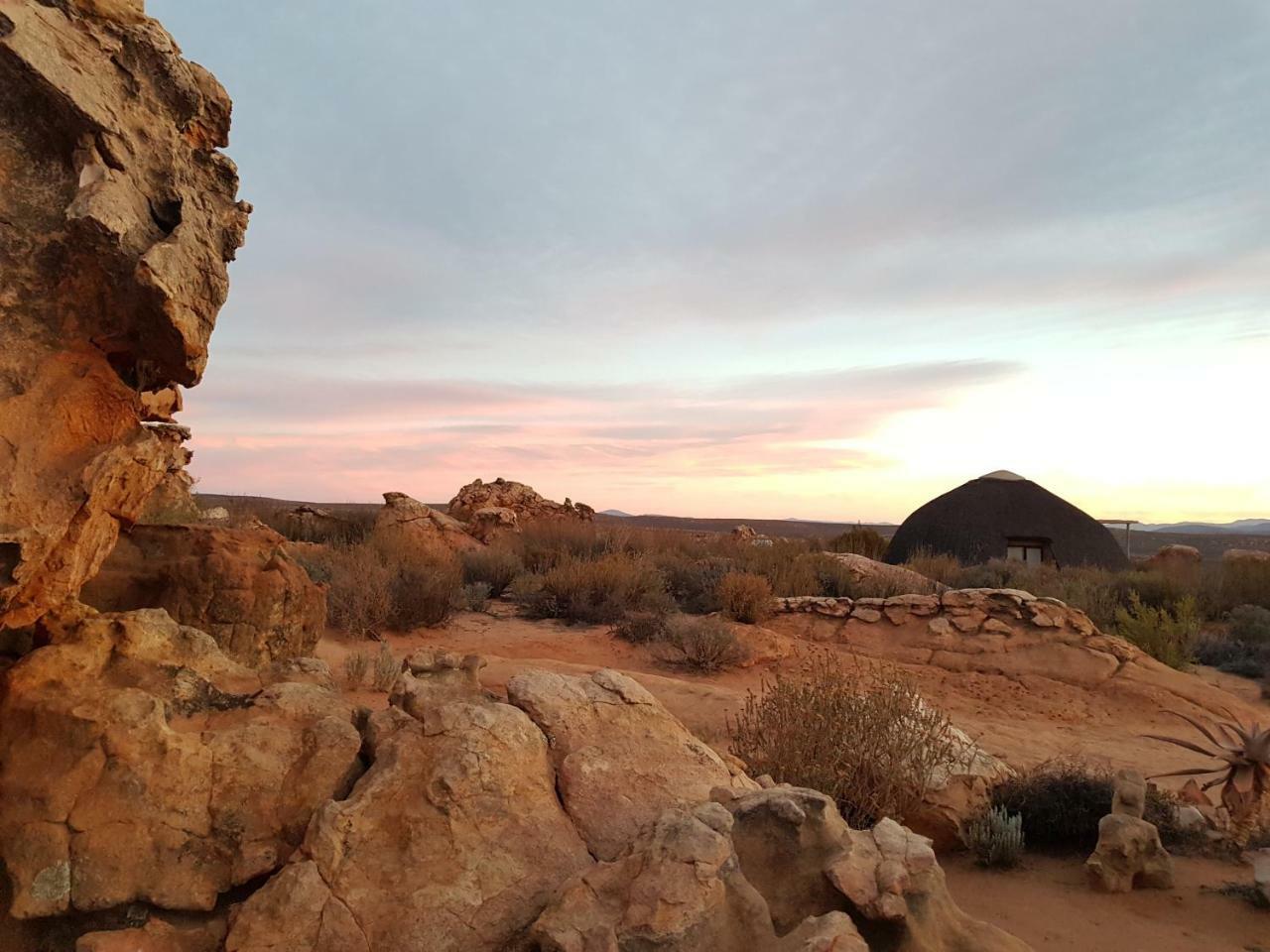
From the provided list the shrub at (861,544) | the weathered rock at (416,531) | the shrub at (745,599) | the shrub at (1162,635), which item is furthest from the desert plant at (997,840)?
the shrub at (861,544)

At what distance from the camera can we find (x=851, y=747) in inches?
183

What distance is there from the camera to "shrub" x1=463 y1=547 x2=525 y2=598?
39.7 ft

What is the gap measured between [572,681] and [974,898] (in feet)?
8.35

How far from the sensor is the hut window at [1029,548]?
18.6m

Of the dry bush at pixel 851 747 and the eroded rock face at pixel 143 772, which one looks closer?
the eroded rock face at pixel 143 772

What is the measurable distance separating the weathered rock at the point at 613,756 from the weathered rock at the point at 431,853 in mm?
96

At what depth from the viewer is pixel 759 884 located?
220 centimetres

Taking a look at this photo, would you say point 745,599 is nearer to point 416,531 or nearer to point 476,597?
point 476,597

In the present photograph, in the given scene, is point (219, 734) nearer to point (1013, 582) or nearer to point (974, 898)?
point (974, 898)

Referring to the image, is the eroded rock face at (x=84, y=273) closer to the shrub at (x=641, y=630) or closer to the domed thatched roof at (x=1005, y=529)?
the shrub at (x=641, y=630)

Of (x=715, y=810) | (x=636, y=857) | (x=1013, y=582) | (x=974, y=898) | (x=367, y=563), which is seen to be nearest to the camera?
(x=636, y=857)

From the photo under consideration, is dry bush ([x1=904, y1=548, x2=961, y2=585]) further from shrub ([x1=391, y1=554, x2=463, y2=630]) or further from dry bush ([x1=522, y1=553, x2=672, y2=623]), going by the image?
shrub ([x1=391, y1=554, x2=463, y2=630])

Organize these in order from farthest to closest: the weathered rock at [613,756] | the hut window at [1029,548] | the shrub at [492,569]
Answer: the hut window at [1029,548] → the shrub at [492,569] → the weathered rock at [613,756]

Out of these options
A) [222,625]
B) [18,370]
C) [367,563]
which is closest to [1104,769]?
[222,625]
